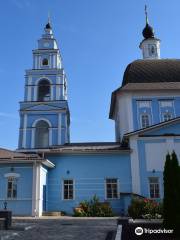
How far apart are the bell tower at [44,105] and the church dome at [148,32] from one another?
1100 cm

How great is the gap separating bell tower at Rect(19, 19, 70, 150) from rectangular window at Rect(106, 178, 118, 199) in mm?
8632

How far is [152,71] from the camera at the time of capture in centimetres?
2752

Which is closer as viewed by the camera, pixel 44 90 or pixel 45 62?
pixel 44 90

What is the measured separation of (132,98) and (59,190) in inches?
370

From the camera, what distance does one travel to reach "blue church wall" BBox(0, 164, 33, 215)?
18.6 m

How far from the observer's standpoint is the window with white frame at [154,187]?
813 inches

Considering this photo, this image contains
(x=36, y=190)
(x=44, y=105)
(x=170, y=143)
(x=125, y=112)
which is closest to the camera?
(x=36, y=190)

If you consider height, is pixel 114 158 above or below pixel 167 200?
above

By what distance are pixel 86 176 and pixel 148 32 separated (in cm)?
2200

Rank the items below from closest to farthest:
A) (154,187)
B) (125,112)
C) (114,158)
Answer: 1. (154,187)
2. (114,158)
3. (125,112)

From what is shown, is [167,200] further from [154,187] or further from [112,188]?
[112,188]

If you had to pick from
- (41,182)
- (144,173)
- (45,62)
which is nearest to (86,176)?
(41,182)

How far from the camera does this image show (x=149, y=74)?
2720 cm

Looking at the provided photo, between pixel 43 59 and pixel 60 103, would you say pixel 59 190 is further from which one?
pixel 43 59
